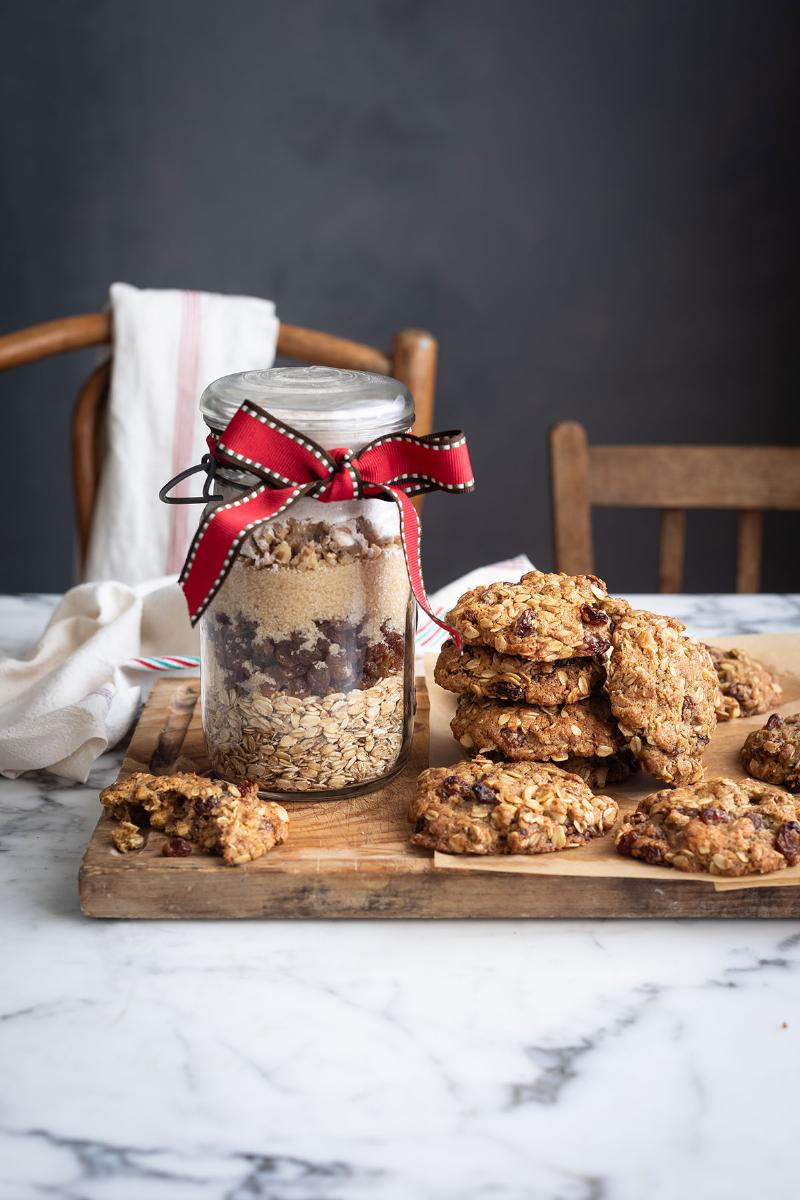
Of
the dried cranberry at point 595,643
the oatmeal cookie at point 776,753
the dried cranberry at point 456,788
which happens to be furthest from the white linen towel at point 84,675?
the oatmeal cookie at point 776,753

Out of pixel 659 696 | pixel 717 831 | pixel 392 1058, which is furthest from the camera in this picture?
pixel 659 696

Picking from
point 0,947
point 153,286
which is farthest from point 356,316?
point 0,947

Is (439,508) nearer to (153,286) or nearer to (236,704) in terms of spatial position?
(153,286)

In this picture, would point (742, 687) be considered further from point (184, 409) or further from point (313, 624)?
point (184, 409)

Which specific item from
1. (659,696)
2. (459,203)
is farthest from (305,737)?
(459,203)

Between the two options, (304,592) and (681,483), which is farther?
(681,483)

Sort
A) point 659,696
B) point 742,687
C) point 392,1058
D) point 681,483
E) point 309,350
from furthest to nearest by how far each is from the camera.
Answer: point 681,483 < point 309,350 < point 742,687 < point 659,696 < point 392,1058

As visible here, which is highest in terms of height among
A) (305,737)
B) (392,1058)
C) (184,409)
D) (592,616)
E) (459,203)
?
(459,203)
